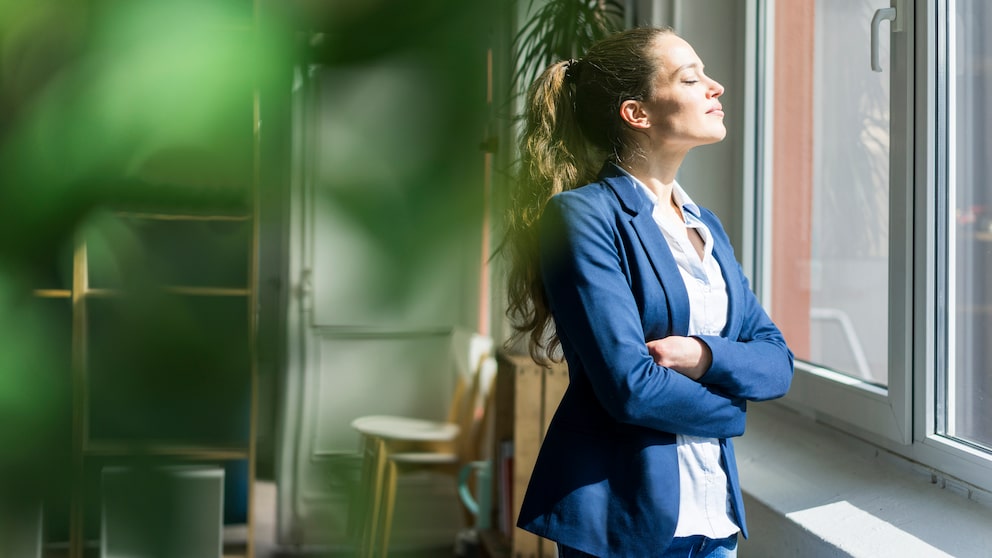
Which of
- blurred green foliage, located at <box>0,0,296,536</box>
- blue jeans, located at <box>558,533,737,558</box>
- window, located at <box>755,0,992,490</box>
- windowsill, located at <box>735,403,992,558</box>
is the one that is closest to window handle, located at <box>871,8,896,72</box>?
window, located at <box>755,0,992,490</box>

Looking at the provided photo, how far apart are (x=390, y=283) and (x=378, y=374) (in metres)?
0.18

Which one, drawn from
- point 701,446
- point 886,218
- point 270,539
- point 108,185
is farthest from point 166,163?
point 886,218

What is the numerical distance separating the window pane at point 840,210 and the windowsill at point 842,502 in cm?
14

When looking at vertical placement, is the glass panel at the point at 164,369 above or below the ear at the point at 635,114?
below

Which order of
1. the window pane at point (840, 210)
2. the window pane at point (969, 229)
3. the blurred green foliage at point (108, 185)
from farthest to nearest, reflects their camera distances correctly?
the window pane at point (840, 210), the window pane at point (969, 229), the blurred green foliage at point (108, 185)

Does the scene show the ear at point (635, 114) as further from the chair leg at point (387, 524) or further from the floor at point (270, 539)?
the chair leg at point (387, 524)

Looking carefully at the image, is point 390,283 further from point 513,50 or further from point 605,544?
point 605,544

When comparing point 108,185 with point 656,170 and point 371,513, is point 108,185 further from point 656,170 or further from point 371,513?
point 656,170

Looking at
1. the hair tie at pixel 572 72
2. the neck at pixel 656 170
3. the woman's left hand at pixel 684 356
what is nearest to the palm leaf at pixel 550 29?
the hair tie at pixel 572 72

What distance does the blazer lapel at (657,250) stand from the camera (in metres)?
0.78

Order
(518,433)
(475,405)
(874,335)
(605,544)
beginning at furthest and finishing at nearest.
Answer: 1. (475,405)
2. (518,433)
3. (874,335)
4. (605,544)

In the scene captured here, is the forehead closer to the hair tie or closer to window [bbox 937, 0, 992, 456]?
the hair tie

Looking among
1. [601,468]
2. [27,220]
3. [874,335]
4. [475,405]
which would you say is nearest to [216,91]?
[27,220]

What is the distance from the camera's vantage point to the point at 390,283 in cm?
16
